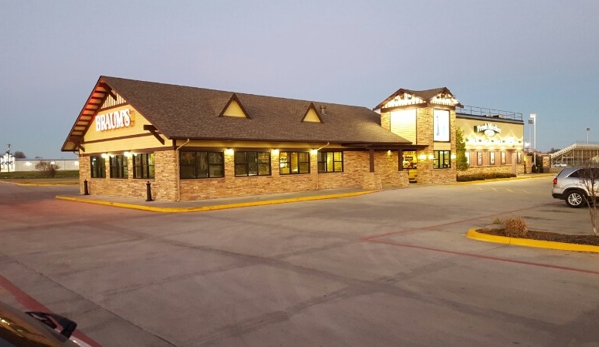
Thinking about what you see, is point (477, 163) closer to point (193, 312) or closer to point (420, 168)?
point (420, 168)

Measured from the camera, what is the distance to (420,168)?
34.2 m

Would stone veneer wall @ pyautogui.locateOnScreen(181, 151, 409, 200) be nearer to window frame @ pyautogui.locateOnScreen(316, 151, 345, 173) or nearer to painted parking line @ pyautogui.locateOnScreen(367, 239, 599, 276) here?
window frame @ pyautogui.locateOnScreen(316, 151, 345, 173)

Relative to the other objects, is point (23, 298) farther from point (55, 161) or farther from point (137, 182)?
point (55, 161)

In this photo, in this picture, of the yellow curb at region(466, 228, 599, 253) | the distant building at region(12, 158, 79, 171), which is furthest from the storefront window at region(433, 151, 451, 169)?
the distant building at region(12, 158, 79, 171)

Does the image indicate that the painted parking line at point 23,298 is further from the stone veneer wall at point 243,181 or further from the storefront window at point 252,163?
the storefront window at point 252,163

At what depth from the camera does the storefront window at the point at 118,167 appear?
2692 centimetres

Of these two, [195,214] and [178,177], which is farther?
[178,177]

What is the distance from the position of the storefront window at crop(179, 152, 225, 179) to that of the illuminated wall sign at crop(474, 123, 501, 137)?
27.3 meters

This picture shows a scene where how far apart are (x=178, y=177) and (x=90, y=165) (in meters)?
12.2

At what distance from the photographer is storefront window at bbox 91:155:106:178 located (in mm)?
29344

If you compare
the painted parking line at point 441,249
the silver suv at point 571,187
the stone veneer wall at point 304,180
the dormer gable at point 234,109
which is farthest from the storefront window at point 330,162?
the painted parking line at point 441,249

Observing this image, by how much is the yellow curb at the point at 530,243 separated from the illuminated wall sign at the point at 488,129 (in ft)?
108

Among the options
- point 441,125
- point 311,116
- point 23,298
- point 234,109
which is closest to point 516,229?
point 23,298

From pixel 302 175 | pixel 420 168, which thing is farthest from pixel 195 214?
pixel 420 168
